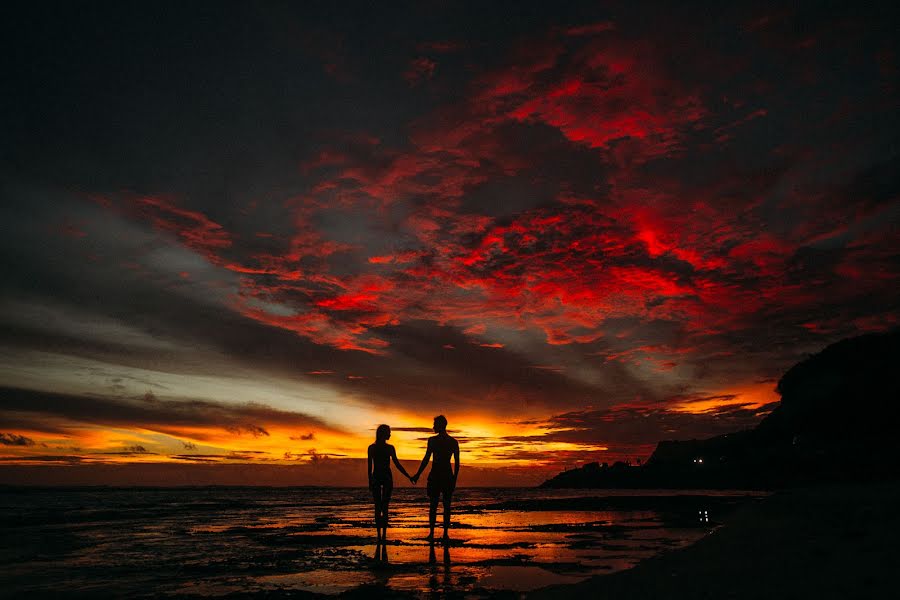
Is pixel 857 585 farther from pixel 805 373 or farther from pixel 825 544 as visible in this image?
pixel 805 373

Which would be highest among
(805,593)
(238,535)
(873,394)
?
(873,394)

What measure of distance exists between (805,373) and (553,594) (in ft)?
268

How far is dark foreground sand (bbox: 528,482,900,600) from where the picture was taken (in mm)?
5586

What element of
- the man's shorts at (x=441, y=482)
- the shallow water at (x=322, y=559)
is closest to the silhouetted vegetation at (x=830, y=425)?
the shallow water at (x=322, y=559)

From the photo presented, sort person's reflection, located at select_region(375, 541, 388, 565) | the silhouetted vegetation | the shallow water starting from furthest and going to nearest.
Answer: the silhouetted vegetation < person's reflection, located at select_region(375, 541, 388, 565) < the shallow water

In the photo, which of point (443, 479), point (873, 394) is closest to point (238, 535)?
point (443, 479)

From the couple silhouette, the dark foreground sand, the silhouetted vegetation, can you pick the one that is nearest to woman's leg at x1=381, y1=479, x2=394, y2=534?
the couple silhouette

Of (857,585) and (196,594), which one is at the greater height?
(857,585)

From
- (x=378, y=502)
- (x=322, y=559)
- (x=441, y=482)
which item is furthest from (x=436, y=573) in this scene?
(x=378, y=502)

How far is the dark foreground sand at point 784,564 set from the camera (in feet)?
18.3

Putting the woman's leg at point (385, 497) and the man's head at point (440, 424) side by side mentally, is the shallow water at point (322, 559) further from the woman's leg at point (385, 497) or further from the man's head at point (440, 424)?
the man's head at point (440, 424)

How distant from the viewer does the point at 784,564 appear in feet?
21.8

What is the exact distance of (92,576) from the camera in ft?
35.2

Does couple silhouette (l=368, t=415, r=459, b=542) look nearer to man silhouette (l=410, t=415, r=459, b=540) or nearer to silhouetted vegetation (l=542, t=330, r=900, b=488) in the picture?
man silhouette (l=410, t=415, r=459, b=540)
